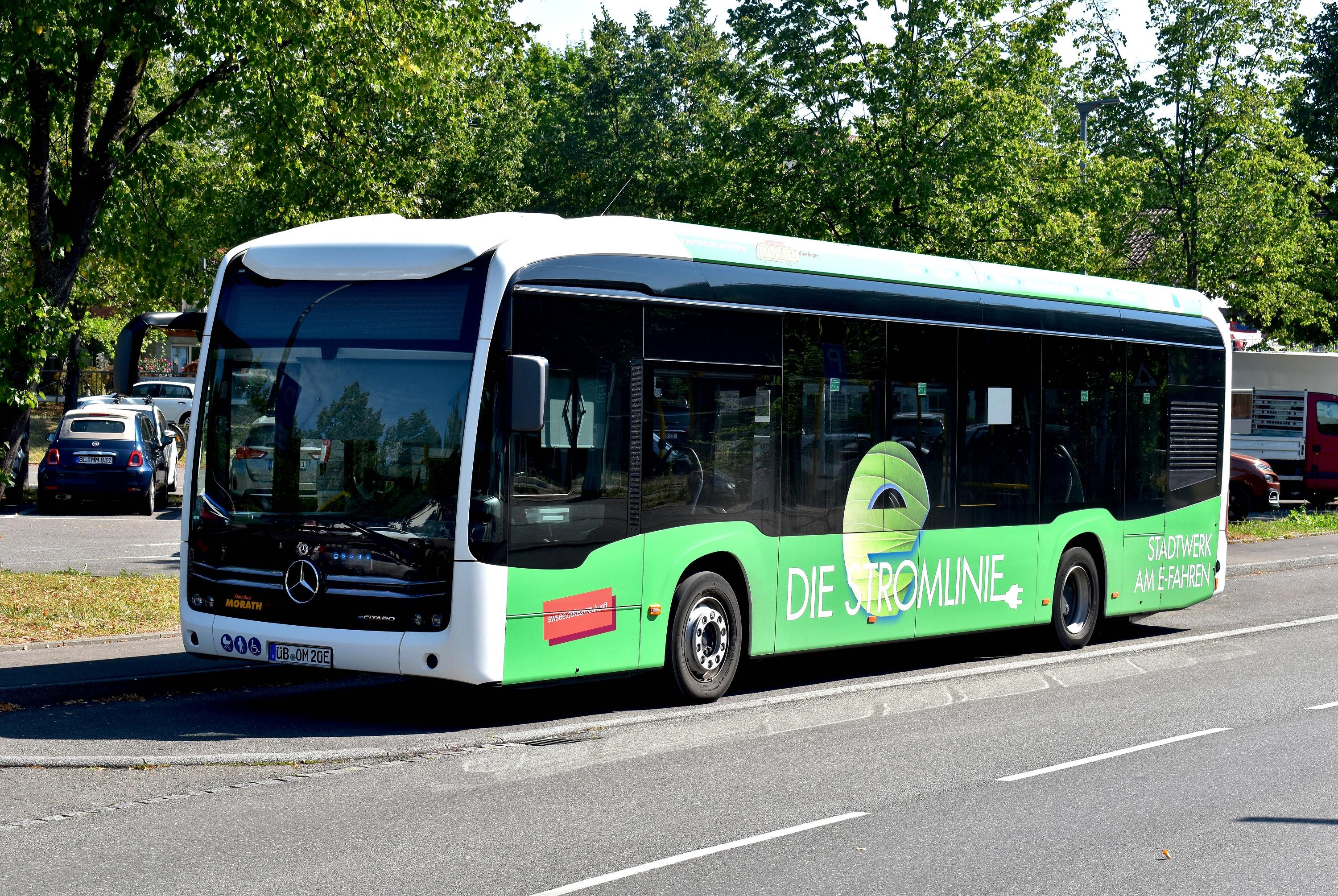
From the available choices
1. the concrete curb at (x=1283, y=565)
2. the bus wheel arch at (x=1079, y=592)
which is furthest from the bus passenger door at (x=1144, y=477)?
the concrete curb at (x=1283, y=565)

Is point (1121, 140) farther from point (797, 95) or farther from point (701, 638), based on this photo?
point (701, 638)

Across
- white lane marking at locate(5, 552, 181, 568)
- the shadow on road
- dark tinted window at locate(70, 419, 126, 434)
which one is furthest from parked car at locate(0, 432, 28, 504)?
the shadow on road

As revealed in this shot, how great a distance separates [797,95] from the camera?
81.7ft

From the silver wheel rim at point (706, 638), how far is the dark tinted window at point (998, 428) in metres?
2.88

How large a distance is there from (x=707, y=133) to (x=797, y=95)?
187 cm

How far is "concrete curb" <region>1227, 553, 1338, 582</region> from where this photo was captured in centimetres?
2183

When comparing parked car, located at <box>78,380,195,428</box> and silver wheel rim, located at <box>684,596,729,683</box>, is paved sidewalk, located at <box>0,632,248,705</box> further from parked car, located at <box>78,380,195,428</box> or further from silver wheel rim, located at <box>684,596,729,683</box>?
parked car, located at <box>78,380,195,428</box>

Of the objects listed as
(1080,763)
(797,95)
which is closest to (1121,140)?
(797,95)

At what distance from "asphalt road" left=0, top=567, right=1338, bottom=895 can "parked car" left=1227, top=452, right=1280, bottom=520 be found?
20.0 m

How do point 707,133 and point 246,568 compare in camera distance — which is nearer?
point 246,568

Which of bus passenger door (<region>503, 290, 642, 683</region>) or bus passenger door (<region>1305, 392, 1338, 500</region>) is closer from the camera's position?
bus passenger door (<region>503, 290, 642, 683</region>)

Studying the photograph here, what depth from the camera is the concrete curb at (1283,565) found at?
2183 cm

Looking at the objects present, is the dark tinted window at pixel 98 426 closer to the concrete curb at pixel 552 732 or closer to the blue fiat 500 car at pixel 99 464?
the blue fiat 500 car at pixel 99 464

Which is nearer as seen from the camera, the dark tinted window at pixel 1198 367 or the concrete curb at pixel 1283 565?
the dark tinted window at pixel 1198 367
